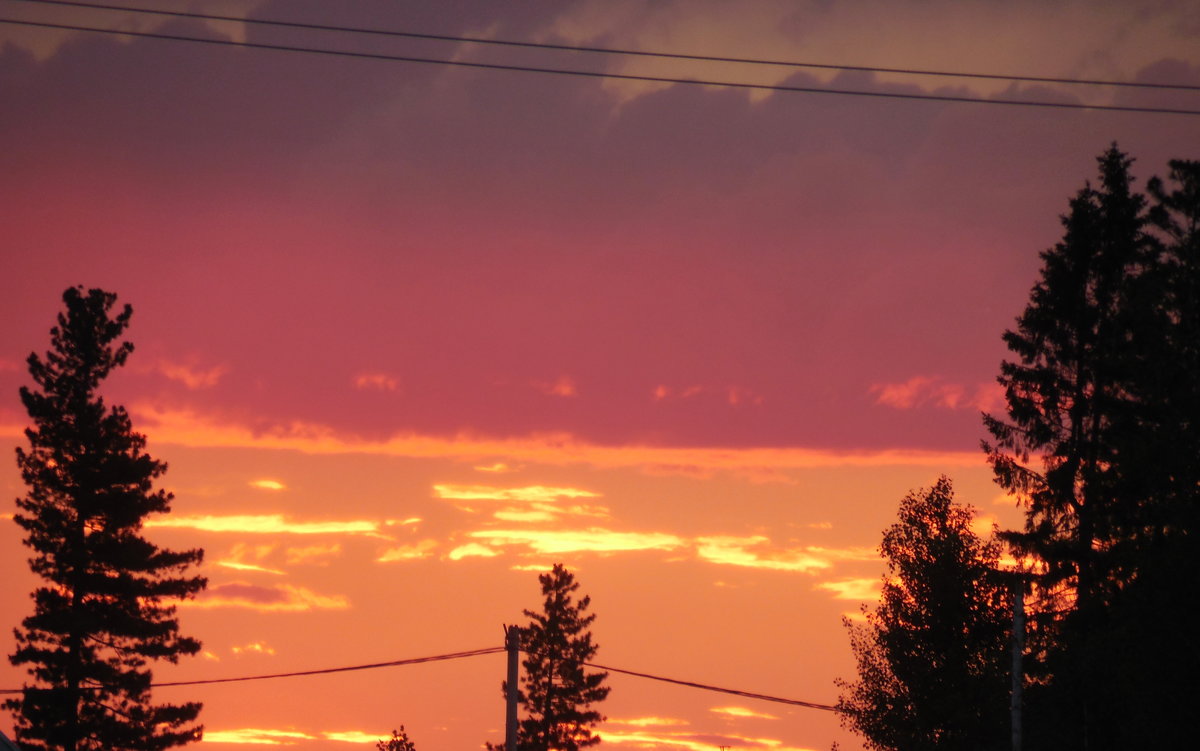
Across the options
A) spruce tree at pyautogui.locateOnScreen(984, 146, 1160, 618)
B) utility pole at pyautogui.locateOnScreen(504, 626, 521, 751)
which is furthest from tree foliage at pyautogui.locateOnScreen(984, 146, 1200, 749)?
utility pole at pyautogui.locateOnScreen(504, 626, 521, 751)

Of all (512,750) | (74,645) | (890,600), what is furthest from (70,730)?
(890,600)

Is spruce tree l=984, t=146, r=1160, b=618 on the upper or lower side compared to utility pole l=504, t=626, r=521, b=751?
upper

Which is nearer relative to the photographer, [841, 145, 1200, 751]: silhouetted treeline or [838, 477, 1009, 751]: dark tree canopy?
[841, 145, 1200, 751]: silhouetted treeline

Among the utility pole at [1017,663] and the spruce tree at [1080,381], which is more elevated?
the spruce tree at [1080,381]

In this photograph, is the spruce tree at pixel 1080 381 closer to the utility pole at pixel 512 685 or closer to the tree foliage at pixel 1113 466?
the tree foliage at pixel 1113 466

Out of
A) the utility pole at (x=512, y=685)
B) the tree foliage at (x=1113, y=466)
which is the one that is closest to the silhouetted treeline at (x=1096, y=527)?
the tree foliage at (x=1113, y=466)

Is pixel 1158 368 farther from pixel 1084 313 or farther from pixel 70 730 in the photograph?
pixel 70 730

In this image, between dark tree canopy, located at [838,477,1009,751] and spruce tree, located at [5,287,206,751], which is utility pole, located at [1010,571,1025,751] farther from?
spruce tree, located at [5,287,206,751]

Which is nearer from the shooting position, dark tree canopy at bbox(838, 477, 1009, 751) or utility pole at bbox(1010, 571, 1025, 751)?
utility pole at bbox(1010, 571, 1025, 751)

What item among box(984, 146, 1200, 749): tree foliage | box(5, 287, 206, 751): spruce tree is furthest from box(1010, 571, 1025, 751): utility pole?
box(5, 287, 206, 751): spruce tree

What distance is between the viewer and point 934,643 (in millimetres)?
52719

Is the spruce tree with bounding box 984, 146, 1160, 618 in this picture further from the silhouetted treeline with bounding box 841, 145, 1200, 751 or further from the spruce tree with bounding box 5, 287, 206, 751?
the spruce tree with bounding box 5, 287, 206, 751

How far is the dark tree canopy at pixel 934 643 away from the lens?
50.4 m

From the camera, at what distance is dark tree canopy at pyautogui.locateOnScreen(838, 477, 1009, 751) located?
165ft
